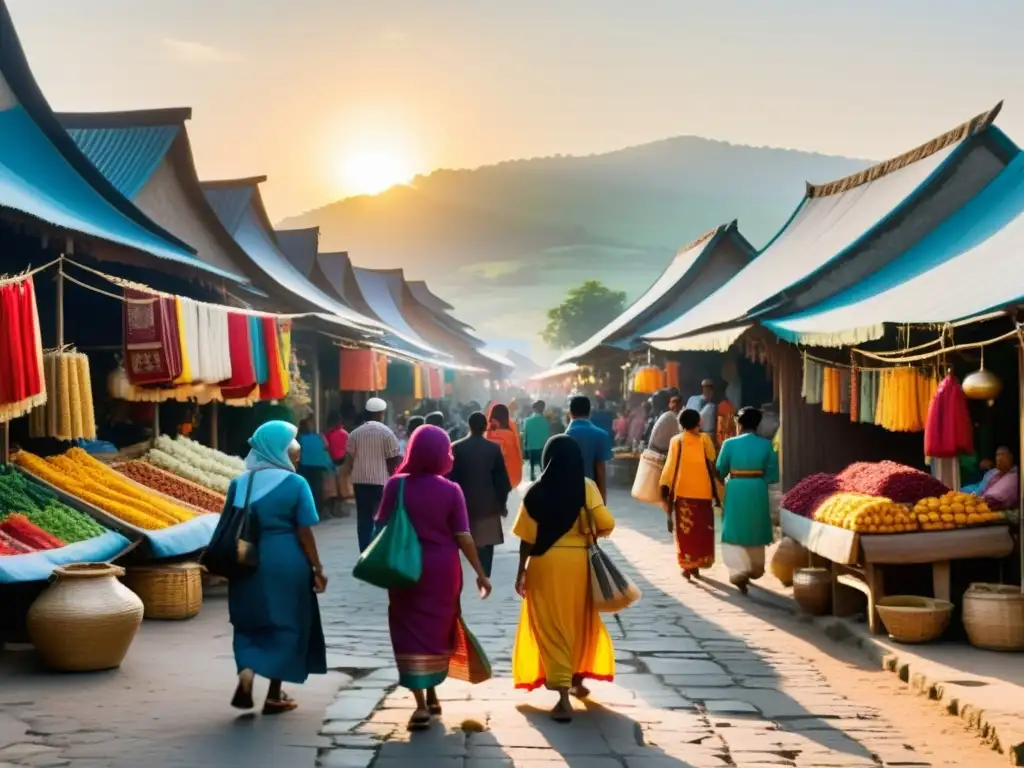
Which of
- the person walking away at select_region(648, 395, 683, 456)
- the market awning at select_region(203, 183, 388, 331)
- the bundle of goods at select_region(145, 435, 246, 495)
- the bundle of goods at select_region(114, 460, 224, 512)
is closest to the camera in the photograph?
the bundle of goods at select_region(114, 460, 224, 512)

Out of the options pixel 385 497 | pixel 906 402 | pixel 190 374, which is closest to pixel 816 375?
pixel 906 402

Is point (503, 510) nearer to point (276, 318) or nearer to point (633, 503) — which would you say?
point (276, 318)

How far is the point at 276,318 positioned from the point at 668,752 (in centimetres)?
873

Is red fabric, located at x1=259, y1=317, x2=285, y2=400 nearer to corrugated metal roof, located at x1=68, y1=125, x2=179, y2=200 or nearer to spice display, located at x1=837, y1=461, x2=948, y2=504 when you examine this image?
corrugated metal roof, located at x1=68, y1=125, x2=179, y2=200

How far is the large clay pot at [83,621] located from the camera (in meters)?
7.22

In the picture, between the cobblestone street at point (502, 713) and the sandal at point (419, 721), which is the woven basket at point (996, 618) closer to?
the cobblestone street at point (502, 713)

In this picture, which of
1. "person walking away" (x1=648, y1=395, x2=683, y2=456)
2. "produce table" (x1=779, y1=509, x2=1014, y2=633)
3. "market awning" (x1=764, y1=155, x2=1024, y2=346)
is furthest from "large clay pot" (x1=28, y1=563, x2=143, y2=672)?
"person walking away" (x1=648, y1=395, x2=683, y2=456)

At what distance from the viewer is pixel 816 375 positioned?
12.8m

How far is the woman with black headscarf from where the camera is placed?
21.2ft

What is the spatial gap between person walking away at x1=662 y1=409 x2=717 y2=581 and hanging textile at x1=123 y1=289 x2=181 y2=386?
4933mm

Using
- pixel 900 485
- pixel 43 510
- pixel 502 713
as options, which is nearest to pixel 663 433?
pixel 900 485

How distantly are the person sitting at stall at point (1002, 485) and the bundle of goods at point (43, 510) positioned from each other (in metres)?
6.87

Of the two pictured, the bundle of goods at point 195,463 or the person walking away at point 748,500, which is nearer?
the person walking away at point 748,500

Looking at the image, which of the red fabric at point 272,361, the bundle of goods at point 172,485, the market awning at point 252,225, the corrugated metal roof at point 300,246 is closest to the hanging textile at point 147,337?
the bundle of goods at point 172,485
